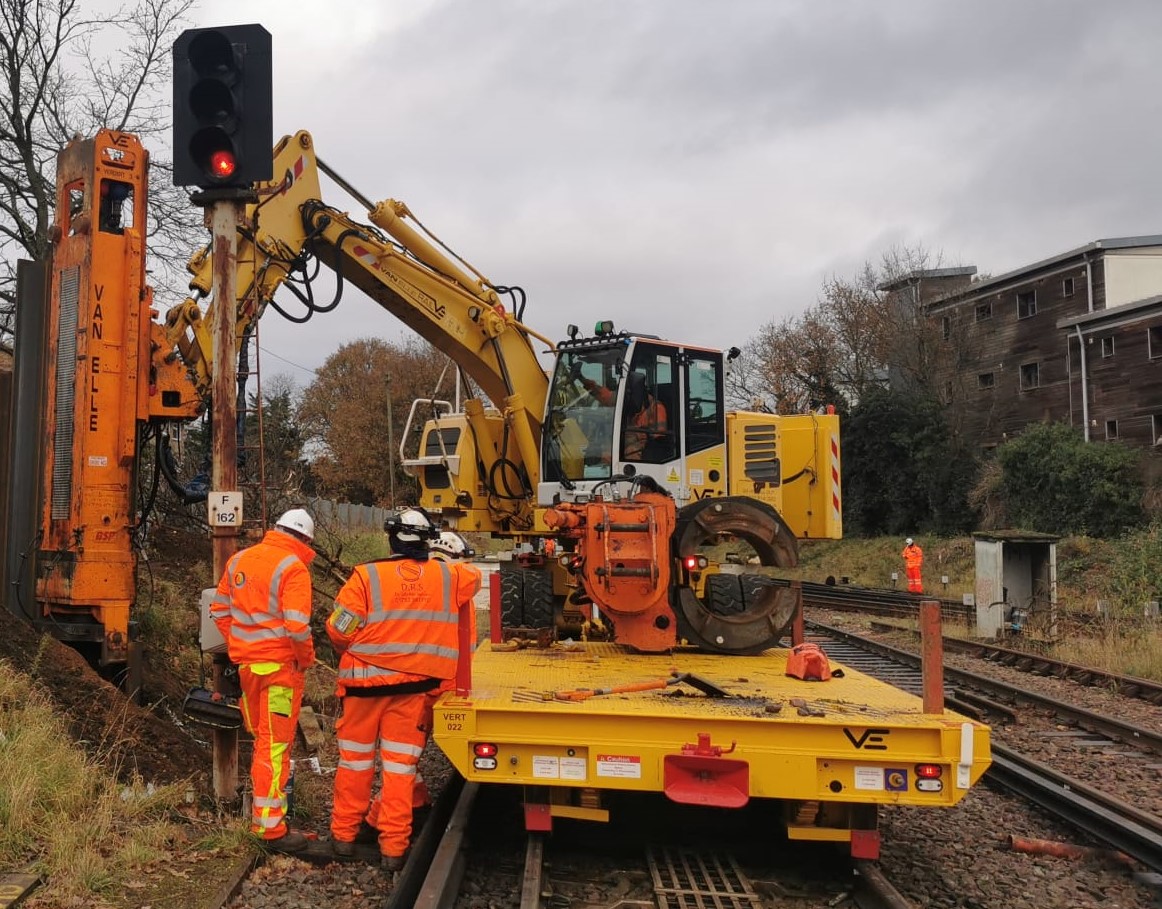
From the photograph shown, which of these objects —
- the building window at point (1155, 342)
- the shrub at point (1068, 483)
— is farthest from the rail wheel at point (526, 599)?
the building window at point (1155, 342)

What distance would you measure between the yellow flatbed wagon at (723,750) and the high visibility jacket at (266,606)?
92cm

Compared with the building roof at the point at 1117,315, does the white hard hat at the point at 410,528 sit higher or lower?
lower

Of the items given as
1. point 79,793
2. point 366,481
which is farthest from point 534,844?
point 366,481

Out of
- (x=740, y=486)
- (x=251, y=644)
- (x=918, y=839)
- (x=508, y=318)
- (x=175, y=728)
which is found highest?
(x=508, y=318)

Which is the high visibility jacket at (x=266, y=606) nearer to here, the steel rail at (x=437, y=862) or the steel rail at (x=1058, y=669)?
the steel rail at (x=437, y=862)

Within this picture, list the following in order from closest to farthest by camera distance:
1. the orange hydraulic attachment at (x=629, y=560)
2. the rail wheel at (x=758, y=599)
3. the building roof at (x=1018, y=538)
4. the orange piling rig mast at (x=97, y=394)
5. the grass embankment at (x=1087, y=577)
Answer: the orange piling rig mast at (x=97, y=394) < the orange hydraulic attachment at (x=629, y=560) < the rail wheel at (x=758, y=599) < the grass embankment at (x=1087, y=577) < the building roof at (x=1018, y=538)

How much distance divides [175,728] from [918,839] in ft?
16.4

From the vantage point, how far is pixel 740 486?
8820mm

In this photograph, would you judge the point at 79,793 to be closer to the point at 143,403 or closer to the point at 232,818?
the point at 232,818

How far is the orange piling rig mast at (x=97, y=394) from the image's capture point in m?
5.94

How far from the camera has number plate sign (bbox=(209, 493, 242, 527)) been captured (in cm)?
545

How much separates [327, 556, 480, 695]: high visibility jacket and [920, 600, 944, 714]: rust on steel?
2.44 meters

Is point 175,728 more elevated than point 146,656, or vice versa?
point 146,656

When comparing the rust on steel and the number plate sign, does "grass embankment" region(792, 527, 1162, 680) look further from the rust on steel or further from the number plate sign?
the number plate sign
